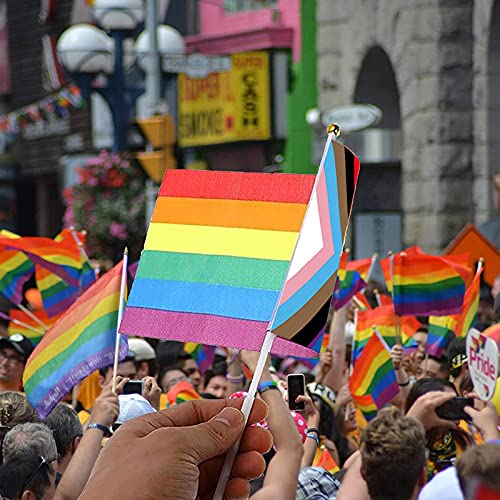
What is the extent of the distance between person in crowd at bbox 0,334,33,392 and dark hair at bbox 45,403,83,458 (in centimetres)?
189

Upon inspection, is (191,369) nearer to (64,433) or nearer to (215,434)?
(64,433)

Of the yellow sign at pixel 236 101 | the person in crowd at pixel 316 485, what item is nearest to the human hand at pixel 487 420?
the person in crowd at pixel 316 485

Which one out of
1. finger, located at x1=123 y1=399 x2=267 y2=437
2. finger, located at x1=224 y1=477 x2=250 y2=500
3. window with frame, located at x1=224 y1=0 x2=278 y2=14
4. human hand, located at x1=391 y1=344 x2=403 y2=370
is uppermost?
window with frame, located at x1=224 y1=0 x2=278 y2=14

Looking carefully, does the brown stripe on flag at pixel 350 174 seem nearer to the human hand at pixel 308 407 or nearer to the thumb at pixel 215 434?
the thumb at pixel 215 434

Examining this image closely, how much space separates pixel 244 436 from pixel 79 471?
213 centimetres

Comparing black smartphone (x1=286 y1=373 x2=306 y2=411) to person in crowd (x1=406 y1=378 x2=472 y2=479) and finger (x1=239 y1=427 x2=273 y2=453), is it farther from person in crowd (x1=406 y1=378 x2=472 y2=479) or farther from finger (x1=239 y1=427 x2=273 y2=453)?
finger (x1=239 y1=427 x2=273 y2=453)

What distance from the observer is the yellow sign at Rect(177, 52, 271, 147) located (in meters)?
21.6

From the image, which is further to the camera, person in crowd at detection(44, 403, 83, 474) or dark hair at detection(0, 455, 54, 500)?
person in crowd at detection(44, 403, 83, 474)

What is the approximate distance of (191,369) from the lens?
28.5ft

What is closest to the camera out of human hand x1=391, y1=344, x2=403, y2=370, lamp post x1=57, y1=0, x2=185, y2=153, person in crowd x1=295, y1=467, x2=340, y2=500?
person in crowd x1=295, y1=467, x2=340, y2=500

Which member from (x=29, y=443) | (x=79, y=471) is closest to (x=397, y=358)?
(x=29, y=443)

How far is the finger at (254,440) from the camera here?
253 centimetres

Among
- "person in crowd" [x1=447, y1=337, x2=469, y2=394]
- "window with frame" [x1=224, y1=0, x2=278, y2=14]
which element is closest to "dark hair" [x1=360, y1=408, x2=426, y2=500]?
"person in crowd" [x1=447, y1=337, x2=469, y2=394]

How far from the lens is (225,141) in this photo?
22.2m
